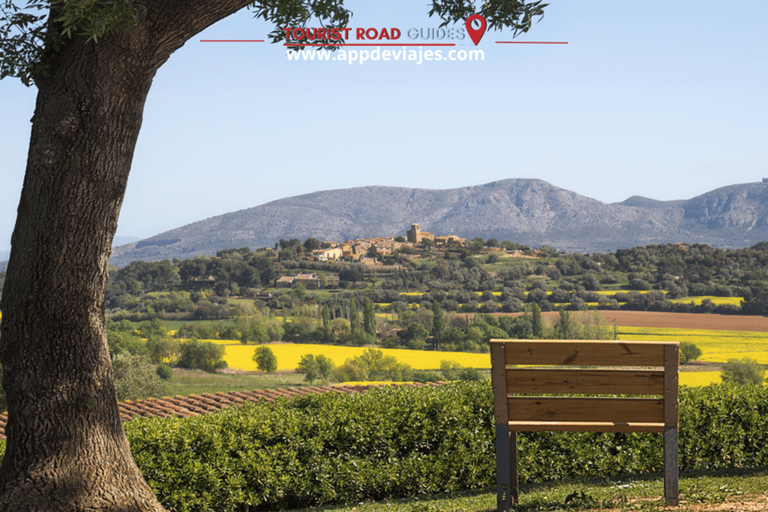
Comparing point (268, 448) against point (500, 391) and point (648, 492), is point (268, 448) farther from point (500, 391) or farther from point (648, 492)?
point (648, 492)

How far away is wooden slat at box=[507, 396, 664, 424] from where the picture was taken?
3457mm

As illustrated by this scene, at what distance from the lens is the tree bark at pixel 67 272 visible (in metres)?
3.43

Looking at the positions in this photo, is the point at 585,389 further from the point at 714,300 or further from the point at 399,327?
the point at 714,300

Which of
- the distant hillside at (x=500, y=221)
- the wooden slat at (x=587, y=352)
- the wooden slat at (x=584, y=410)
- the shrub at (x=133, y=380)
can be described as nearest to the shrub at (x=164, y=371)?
the shrub at (x=133, y=380)

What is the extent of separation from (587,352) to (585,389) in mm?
259

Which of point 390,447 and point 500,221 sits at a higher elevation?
point 500,221

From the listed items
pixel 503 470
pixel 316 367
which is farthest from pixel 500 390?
pixel 316 367

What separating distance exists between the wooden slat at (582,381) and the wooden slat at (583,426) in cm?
18

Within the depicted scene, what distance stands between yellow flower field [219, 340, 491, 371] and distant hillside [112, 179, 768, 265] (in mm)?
65290

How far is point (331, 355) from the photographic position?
→ 65812 mm

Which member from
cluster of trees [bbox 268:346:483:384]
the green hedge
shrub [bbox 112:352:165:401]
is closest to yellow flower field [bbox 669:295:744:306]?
cluster of trees [bbox 268:346:483:384]

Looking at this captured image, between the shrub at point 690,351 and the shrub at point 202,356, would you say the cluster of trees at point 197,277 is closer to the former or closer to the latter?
the shrub at point 202,356

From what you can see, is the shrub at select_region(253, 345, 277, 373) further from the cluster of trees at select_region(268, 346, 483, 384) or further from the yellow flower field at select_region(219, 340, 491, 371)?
the yellow flower field at select_region(219, 340, 491, 371)

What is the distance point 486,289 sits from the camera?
78.1 m
